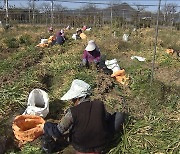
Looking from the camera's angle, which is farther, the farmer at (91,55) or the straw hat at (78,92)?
the farmer at (91,55)

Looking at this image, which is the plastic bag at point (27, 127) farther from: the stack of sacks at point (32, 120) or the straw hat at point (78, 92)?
the straw hat at point (78, 92)

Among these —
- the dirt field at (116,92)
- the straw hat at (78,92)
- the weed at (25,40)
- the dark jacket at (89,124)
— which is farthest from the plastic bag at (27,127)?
the weed at (25,40)

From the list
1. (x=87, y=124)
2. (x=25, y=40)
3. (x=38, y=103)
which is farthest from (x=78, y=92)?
(x=25, y=40)

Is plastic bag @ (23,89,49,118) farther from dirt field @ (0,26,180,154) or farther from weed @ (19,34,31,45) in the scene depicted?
weed @ (19,34,31,45)

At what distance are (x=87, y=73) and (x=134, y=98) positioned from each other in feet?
4.12

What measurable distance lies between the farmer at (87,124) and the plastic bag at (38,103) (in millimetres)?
1180

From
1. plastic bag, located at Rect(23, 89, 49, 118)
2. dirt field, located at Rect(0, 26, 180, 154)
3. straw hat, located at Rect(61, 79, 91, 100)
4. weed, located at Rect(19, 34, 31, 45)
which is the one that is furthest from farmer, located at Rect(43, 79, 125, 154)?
weed, located at Rect(19, 34, 31, 45)

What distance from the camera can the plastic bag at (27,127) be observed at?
416cm

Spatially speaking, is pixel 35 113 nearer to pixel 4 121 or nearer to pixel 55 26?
pixel 4 121

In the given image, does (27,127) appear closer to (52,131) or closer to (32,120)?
(32,120)

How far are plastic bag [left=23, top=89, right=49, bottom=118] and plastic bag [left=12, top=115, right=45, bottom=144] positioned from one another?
19cm

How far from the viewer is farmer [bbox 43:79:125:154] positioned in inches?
127

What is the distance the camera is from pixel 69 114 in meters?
3.28

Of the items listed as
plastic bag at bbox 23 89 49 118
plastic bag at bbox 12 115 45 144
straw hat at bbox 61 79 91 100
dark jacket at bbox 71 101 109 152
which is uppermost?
straw hat at bbox 61 79 91 100
